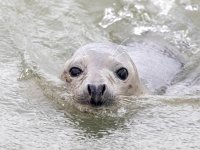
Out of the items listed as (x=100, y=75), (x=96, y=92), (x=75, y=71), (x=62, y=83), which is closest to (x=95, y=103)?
(x=96, y=92)

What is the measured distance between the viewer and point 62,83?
544 centimetres

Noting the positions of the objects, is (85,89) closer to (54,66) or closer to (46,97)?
(46,97)

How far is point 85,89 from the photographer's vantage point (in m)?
4.62

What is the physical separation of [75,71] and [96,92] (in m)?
0.74

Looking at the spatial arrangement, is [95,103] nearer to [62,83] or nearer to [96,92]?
[96,92]

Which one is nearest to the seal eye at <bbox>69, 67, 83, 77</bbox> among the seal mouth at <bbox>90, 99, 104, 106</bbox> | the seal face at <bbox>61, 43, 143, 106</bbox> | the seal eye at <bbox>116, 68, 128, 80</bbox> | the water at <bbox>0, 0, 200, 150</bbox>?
the seal face at <bbox>61, 43, 143, 106</bbox>

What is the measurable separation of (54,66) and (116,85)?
167 cm

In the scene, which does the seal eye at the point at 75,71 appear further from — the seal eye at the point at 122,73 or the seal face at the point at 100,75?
the seal eye at the point at 122,73

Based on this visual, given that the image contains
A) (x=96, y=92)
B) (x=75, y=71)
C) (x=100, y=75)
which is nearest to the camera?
(x=96, y=92)

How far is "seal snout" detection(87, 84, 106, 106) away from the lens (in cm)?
451

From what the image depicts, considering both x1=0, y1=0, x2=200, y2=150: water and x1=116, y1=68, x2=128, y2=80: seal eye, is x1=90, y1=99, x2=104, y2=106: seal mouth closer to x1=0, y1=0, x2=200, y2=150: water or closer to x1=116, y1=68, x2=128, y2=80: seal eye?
x1=0, y1=0, x2=200, y2=150: water

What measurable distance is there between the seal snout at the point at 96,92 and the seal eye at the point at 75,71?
605 millimetres

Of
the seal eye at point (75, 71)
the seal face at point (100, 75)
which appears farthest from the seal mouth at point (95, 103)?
the seal eye at point (75, 71)

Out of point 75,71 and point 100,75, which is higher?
point 75,71
